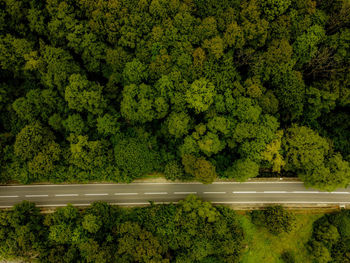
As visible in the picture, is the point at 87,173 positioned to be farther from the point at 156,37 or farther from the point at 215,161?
the point at 156,37

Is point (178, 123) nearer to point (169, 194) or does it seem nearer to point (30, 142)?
point (169, 194)

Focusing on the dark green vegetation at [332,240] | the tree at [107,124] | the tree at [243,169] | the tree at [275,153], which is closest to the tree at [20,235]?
the tree at [107,124]

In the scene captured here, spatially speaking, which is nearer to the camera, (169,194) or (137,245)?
(137,245)

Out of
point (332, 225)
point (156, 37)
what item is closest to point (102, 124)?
point (156, 37)

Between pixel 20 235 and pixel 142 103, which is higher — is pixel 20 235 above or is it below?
below

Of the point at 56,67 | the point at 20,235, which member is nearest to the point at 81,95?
the point at 56,67

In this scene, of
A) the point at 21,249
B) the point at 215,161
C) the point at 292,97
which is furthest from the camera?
the point at 215,161

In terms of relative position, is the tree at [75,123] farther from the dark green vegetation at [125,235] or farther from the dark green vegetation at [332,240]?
the dark green vegetation at [332,240]

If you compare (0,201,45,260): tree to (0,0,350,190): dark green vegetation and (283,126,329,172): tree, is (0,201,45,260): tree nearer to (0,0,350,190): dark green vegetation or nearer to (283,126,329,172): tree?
(0,0,350,190): dark green vegetation
